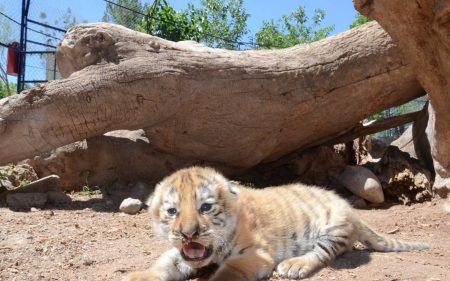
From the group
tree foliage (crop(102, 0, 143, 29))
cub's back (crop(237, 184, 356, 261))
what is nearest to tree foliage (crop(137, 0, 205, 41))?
tree foliage (crop(102, 0, 143, 29))

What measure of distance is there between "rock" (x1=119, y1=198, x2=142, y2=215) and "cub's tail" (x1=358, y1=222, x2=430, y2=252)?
2.43m

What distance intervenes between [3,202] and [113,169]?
4.52 feet

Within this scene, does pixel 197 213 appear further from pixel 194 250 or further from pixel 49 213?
pixel 49 213

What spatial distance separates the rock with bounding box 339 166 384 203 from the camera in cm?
628

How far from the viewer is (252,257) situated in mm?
3414

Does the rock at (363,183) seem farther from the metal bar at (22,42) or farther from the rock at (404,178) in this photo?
the metal bar at (22,42)

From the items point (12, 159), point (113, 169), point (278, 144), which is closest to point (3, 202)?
point (12, 159)

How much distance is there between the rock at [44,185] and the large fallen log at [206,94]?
0.38m

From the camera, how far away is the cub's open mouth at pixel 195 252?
318 centimetres

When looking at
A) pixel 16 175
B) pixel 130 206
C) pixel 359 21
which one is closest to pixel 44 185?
pixel 16 175

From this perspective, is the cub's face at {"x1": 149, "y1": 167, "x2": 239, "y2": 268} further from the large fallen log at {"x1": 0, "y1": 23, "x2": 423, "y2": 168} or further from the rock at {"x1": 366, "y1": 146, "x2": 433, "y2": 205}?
the rock at {"x1": 366, "y1": 146, "x2": 433, "y2": 205}

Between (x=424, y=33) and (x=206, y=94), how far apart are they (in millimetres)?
2654

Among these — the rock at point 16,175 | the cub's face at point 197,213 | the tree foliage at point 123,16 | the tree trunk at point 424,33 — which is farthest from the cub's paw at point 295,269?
the tree foliage at point 123,16

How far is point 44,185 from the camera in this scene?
5.84 metres
